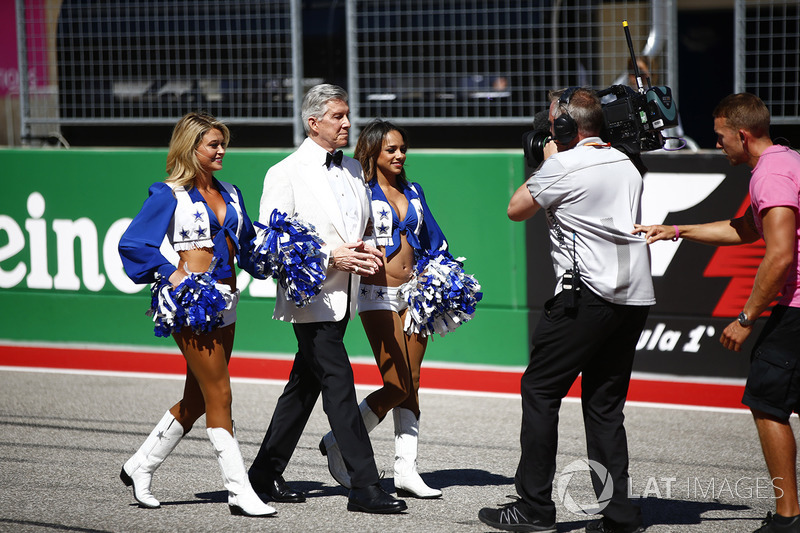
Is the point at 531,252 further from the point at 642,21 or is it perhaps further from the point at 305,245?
the point at 305,245

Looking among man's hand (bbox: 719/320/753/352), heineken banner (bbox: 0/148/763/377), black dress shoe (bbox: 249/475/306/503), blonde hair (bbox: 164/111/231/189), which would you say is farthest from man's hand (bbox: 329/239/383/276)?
heineken banner (bbox: 0/148/763/377)

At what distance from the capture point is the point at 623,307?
4.38m

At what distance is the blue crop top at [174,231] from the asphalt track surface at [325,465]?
1219mm

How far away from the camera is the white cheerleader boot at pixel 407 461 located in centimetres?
513

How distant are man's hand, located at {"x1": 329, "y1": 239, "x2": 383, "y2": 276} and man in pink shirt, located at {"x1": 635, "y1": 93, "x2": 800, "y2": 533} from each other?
1.25 metres

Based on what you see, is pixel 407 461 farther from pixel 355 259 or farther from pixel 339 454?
pixel 355 259

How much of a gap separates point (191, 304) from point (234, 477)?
0.87 metres

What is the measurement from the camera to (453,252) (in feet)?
26.6

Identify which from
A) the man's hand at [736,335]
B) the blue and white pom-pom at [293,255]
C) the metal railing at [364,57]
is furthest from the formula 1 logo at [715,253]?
the blue and white pom-pom at [293,255]

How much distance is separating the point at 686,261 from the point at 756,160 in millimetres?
3043

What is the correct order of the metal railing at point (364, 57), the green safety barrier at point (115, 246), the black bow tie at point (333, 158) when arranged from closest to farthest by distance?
1. the black bow tie at point (333, 158)
2. the green safety barrier at point (115, 246)
3. the metal railing at point (364, 57)

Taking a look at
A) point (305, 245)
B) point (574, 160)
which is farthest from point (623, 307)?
point (305, 245)
